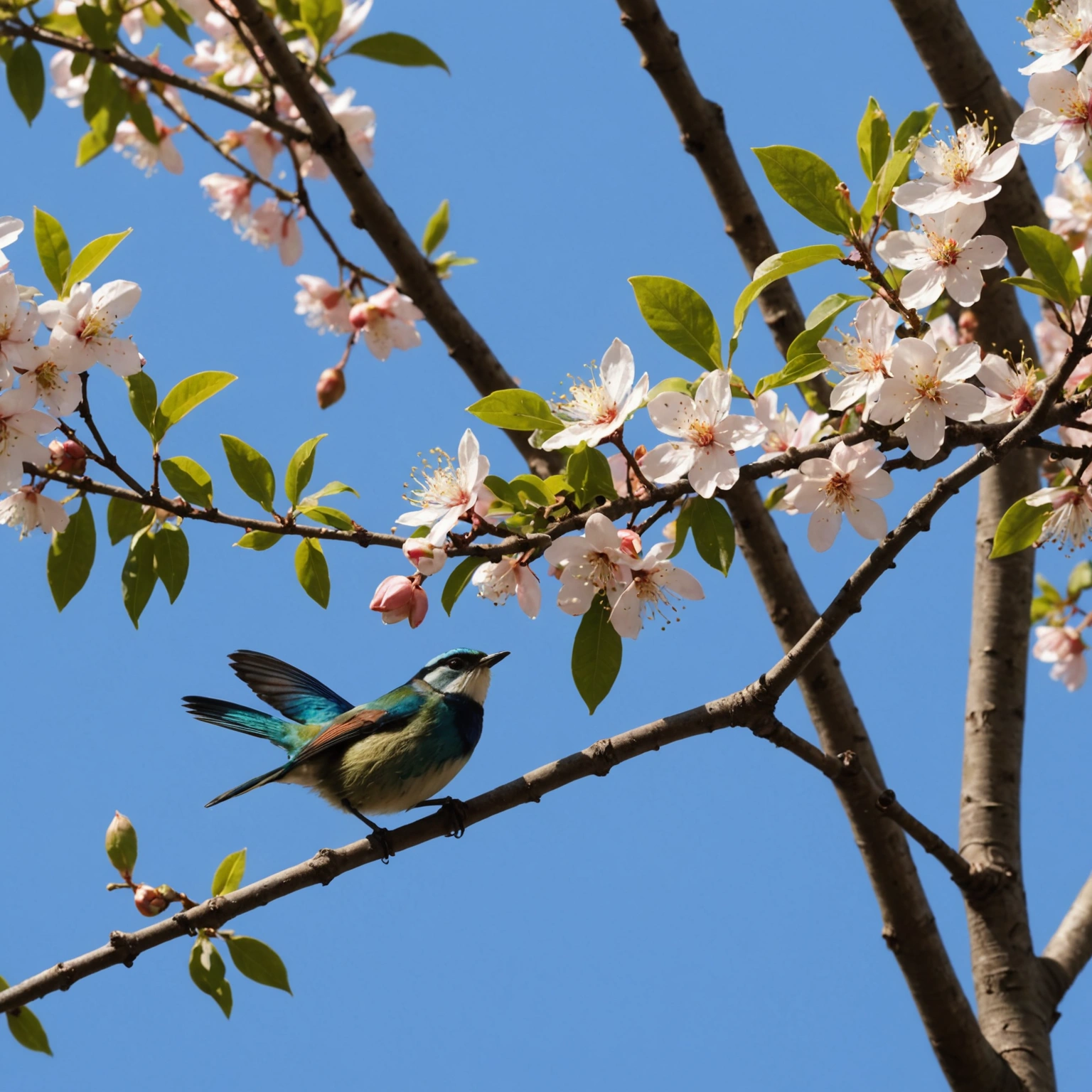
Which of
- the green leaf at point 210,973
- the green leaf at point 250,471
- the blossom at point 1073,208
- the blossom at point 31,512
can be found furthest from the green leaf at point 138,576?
the blossom at point 1073,208

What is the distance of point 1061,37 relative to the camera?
6.17 feet

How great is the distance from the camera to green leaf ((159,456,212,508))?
2.15m

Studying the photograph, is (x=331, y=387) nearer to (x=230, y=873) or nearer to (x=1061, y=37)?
(x=230, y=873)

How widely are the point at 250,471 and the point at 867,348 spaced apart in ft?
3.73

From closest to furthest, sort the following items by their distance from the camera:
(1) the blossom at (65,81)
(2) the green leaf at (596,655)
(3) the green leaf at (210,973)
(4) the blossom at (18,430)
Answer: (4) the blossom at (18,430) < (2) the green leaf at (596,655) < (3) the green leaf at (210,973) < (1) the blossom at (65,81)

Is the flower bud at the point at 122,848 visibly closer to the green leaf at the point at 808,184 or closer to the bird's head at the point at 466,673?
the bird's head at the point at 466,673

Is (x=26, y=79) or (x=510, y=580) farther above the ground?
(x=26, y=79)

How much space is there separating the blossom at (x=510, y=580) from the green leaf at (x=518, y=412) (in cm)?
28

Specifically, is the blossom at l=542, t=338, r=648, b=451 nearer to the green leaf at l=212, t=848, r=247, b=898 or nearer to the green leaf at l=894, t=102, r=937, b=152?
the green leaf at l=894, t=102, r=937, b=152

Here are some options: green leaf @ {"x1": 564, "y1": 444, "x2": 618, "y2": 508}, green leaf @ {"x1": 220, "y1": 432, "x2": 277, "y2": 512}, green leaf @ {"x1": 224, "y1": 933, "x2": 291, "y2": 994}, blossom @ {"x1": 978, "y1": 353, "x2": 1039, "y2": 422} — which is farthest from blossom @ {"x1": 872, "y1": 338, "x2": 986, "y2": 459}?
green leaf @ {"x1": 224, "y1": 933, "x2": 291, "y2": 994}

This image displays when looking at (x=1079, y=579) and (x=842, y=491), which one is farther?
(x=1079, y=579)

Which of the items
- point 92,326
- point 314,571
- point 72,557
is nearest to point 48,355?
point 92,326

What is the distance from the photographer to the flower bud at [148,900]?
2568 millimetres

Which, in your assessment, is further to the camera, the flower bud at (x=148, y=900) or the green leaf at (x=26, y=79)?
the green leaf at (x=26, y=79)
